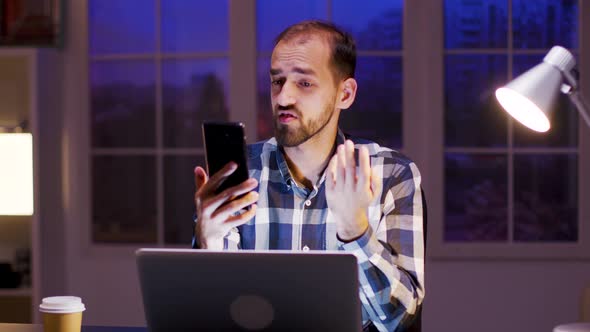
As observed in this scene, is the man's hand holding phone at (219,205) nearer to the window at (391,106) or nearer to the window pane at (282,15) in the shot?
the window at (391,106)

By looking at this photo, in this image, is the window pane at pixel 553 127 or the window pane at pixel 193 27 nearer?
the window pane at pixel 553 127

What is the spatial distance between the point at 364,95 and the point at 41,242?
2.76 m

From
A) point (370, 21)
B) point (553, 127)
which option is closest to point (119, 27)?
point (370, 21)

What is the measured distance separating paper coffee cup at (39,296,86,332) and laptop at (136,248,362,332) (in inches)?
15.8

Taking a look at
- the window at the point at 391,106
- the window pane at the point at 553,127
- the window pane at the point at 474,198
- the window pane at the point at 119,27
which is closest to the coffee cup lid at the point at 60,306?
the window at the point at 391,106

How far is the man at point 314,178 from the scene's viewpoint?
6.66 feet

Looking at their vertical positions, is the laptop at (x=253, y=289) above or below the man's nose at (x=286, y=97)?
below

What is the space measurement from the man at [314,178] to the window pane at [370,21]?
341cm

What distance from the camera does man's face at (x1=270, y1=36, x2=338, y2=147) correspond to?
2.21 m

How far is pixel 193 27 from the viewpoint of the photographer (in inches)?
237

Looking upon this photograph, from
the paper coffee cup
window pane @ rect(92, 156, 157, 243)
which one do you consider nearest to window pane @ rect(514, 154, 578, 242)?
window pane @ rect(92, 156, 157, 243)

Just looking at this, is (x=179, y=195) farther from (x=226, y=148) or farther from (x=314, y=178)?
(x=226, y=148)

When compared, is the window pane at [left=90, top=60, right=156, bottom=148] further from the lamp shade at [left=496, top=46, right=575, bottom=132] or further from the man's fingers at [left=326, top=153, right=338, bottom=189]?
the lamp shade at [left=496, top=46, right=575, bottom=132]

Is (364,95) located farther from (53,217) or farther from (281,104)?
(281,104)
